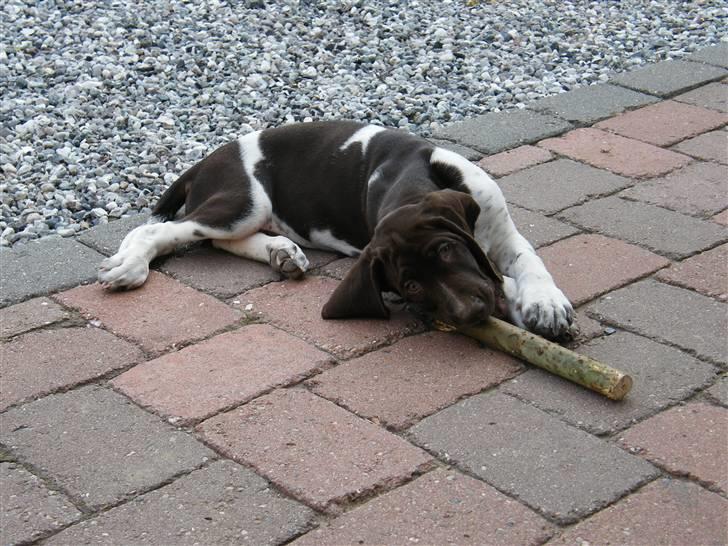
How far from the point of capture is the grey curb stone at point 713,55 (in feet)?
22.7


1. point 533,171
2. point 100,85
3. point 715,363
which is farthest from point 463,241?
point 100,85

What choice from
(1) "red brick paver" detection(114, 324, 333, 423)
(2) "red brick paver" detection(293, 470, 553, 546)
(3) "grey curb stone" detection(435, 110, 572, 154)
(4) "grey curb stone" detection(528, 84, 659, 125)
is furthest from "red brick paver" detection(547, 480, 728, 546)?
(4) "grey curb stone" detection(528, 84, 659, 125)

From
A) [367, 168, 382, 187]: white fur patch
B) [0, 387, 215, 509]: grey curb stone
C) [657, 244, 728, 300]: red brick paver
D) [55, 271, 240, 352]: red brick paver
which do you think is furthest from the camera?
[367, 168, 382, 187]: white fur patch

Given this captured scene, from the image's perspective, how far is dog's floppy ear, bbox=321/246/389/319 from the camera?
13.0ft

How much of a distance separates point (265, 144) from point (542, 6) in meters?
3.61

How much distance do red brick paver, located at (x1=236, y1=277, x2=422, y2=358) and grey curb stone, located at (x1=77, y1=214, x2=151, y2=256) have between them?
0.79 meters

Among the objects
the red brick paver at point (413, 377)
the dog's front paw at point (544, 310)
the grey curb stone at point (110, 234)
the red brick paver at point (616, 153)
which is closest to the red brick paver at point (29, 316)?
the grey curb stone at point (110, 234)

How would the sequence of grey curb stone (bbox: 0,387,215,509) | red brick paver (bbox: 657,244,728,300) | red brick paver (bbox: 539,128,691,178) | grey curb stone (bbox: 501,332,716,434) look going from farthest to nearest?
1. red brick paver (bbox: 539,128,691,178)
2. red brick paver (bbox: 657,244,728,300)
3. grey curb stone (bbox: 501,332,716,434)
4. grey curb stone (bbox: 0,387,215,509)

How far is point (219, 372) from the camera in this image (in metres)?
3.93

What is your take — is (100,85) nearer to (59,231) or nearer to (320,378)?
(59,231)

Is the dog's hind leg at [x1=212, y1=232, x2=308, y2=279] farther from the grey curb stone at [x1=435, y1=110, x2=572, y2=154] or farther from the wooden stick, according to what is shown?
the grey curb stone at [x1=435, y1=110, x2=572, y2=154]

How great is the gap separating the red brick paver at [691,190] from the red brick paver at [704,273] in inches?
18.2

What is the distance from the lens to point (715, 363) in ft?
12.5

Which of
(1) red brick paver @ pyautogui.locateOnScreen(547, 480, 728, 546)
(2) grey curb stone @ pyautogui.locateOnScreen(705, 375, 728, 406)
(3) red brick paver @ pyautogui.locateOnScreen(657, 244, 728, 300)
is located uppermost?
(3) red brick paver @ pyautogui.locateOnScreen(657, 244, 728, 300)
